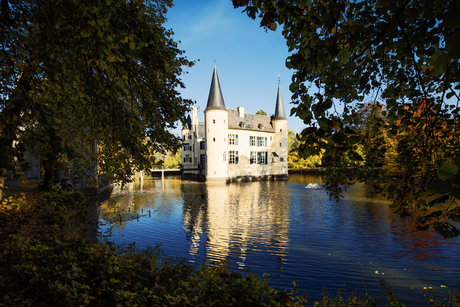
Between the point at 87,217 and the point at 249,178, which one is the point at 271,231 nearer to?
the point at 87,217

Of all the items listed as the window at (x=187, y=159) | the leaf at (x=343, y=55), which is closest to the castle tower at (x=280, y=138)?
the window at (x=187, y=159)

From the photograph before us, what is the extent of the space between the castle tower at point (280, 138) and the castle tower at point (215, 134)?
9700 mm

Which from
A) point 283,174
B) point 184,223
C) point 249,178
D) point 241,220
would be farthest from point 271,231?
point 283,174

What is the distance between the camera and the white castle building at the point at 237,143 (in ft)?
109

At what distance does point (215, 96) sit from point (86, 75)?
2974 centimetres

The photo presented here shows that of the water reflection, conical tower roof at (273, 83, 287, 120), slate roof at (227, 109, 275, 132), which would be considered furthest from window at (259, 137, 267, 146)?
the water reflection

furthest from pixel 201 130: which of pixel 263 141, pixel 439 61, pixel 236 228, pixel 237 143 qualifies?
pixel 439 61

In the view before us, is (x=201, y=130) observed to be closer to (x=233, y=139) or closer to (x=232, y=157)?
(x=233, y=139)

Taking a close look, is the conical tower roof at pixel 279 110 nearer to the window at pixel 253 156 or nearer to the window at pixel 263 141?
the window at pixel 263 141

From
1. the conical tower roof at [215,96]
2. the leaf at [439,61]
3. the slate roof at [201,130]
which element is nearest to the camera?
the leaf at [439,61]

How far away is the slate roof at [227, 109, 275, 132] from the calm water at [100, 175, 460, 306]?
22.6 metres

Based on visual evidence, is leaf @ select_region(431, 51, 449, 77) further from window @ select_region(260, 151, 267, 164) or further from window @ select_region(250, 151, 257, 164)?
window @ select_region(260, 151, 267, 164)

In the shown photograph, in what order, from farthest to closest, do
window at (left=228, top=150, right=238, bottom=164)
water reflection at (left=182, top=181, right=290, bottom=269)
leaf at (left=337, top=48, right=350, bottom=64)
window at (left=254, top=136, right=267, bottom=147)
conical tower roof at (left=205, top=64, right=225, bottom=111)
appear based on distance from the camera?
1. window at (left=254, top=136, right=267, bottom=147)
2. window at (left=228, top=150, right=238, bottom=164)
3. conical tower roof at (left=205, top=64, right=225, bottom=111)
4. water reflection at (left=182, top=181, right=290, bottom=269)
5. leaf at (left=337, top=48, right=350, bottom=64)

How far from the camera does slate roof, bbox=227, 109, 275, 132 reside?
120 feet
